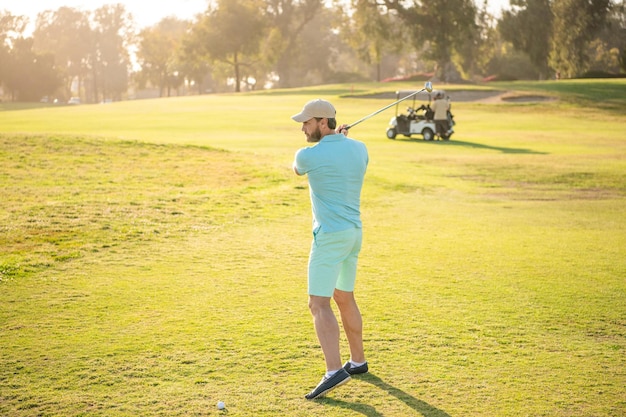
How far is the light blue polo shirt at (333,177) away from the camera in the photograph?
20.9ft

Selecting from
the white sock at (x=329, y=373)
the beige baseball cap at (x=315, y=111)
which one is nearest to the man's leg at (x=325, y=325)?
the white sock at (x=329, y=373)

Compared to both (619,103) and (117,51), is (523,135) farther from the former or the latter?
(117,51)

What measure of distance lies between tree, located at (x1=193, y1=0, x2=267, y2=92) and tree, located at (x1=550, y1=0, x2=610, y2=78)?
3491cm

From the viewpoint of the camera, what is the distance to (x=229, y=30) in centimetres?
9531

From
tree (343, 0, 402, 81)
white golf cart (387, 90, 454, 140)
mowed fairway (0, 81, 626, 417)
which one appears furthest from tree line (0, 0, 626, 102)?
mowed fairway (0, 81, 626, 417)

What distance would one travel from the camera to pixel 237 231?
14.6 meters

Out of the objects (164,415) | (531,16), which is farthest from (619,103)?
(164,415)

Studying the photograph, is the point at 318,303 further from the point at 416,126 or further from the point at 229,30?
the point at 229,30

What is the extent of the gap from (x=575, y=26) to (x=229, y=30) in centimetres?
3916

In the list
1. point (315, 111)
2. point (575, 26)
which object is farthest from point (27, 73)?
point (315, 111)

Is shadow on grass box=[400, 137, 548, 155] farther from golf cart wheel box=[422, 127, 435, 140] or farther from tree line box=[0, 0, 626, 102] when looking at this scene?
tree line box=[0, 0, 626, 102]

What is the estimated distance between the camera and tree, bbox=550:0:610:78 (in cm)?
7769

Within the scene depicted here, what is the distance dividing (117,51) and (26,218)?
14766cm

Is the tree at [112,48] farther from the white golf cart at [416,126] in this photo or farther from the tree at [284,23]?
the white golf cart at [416,126]
